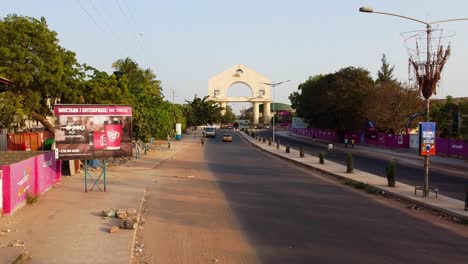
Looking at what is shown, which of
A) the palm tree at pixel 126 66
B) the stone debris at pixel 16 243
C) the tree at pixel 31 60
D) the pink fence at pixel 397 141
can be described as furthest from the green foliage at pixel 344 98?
the stone debris at pixel 16 243

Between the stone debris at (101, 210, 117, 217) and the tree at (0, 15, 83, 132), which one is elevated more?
the tree at (0, 15, 83, 132)

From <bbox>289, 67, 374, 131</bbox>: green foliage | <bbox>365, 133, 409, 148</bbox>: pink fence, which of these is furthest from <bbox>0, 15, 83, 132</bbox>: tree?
<bbox>289, 67, 374, 131</bbox>: green foliage

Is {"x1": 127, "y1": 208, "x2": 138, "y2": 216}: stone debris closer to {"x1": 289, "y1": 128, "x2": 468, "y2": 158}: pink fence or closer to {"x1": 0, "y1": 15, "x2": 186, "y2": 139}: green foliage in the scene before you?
{"x1": 0, "y1": 15, "x2": 186, "y2": 139}: green foliage

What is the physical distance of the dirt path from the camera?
9.23m

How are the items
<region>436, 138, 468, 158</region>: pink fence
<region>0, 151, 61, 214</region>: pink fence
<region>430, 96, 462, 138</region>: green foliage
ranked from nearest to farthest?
1. <region>0, 151, 61, 214</region>: pink fence
2. <region>436, 138, 468, 158</region>: pink fence
3. <region>430, 96, 462, 138</region>: green foliage

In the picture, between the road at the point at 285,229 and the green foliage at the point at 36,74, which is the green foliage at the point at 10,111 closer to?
the green foliage at the point at 36,74

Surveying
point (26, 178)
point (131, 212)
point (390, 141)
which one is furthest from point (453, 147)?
point (26, 178)

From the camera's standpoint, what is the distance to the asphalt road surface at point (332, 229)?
29.8 ft

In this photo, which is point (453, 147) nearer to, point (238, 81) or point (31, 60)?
point (31, 60)

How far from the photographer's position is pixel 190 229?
11734mm

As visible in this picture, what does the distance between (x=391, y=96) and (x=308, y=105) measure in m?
25.6

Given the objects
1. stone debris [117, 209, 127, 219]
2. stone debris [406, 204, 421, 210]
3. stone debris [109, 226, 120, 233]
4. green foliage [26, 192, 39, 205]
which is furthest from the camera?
stone debris [406, 204, 421, 210]

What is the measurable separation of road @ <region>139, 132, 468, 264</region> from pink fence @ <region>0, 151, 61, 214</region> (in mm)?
3441

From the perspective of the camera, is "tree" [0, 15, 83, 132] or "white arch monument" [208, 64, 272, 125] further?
"white arch monument" [208, 64, 272, 125]
